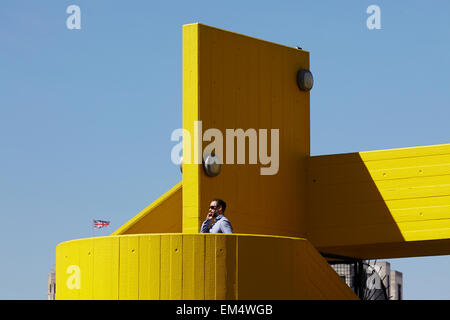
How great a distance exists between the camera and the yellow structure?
12.1 metres

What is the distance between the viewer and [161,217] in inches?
670

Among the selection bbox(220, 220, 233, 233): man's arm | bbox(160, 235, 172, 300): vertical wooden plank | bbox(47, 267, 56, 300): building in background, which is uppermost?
bbox(47, 267, 56, 300): building in background

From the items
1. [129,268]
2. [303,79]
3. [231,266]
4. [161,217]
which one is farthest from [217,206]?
[303,79]

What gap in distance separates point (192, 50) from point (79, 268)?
4645 millimetres

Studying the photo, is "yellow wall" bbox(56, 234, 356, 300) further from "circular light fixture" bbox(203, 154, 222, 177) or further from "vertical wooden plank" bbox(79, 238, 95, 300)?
"circular light fixture" bbox(203, 154, 222, 177)

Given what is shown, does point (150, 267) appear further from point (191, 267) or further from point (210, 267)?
point (210, 267)

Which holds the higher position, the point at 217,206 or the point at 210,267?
the point at 217,206

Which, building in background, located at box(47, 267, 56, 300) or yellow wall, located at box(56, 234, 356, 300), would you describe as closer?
yellow wall, located at box(56, 234, 356, 300)

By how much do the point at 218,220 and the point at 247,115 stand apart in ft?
14.7

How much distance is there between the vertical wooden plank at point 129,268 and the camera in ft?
39.6

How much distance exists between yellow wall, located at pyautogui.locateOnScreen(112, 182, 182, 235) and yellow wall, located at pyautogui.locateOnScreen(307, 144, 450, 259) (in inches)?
115

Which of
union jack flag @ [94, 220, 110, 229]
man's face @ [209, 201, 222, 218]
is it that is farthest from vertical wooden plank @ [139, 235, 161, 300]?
union jack flag @ [94, 220, 110, 229]

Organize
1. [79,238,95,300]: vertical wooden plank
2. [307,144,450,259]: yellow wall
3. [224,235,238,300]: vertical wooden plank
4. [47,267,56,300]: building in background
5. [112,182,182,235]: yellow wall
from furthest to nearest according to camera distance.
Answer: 1. [47,267,56,300]: building in background
2. [307,144,450,259]: yellow wall
3. [112,182,182,235]: yellow wall
4. [79,238,95,300]: vertical wooden plank
5. [224,235,238,300]: vertical wooden plank
